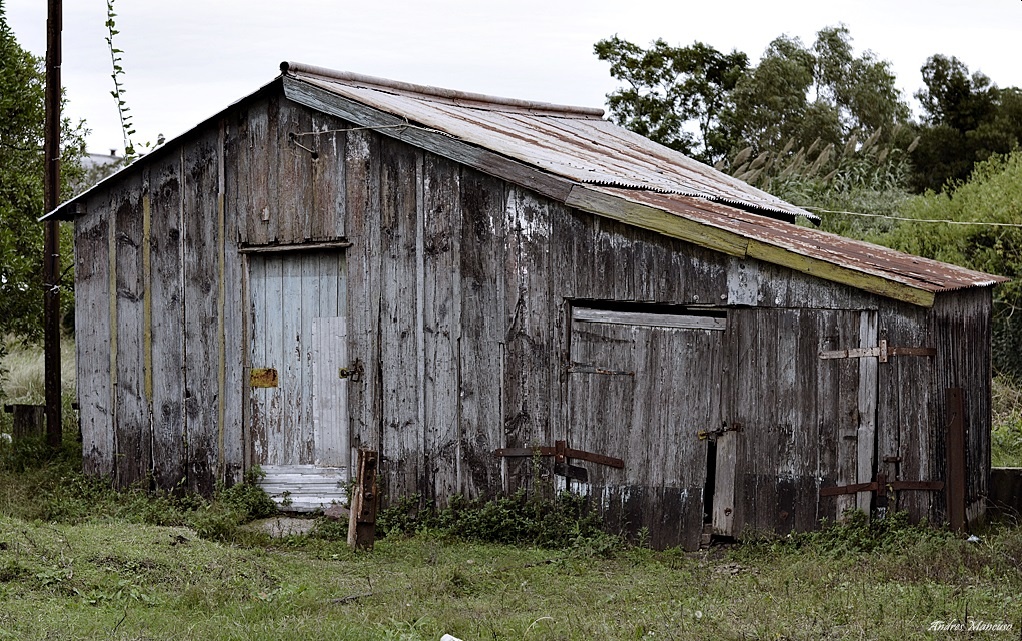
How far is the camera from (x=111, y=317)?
11.1m

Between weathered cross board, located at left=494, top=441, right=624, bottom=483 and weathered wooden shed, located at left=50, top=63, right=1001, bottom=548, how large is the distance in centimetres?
2

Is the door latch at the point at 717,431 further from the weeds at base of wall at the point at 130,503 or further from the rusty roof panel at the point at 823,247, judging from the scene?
the weeds at base of wall at the point at 130,503

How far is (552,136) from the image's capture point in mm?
12391

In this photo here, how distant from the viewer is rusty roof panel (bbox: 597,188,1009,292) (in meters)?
8.18

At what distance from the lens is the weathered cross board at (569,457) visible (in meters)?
8.96

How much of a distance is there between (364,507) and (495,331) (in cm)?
183

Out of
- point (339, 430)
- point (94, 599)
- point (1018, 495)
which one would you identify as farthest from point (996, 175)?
point (94, 599)

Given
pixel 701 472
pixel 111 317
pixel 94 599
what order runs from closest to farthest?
pixel 94 599 → pixel 701 472 → pixel 111 317

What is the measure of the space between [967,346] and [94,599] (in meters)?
6.54

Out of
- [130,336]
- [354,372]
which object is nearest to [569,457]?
[354,372]

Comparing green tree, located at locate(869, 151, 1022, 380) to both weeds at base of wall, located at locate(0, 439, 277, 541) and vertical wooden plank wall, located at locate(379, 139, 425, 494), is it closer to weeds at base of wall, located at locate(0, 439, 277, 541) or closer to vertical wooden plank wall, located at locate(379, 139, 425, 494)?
vertical wooden plank wall, located at locate(379, 139, 425, 494)

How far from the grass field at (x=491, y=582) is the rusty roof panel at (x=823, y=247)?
1770 millimetres

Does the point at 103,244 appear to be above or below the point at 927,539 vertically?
above

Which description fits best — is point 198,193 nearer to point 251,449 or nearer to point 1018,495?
point 251,449
